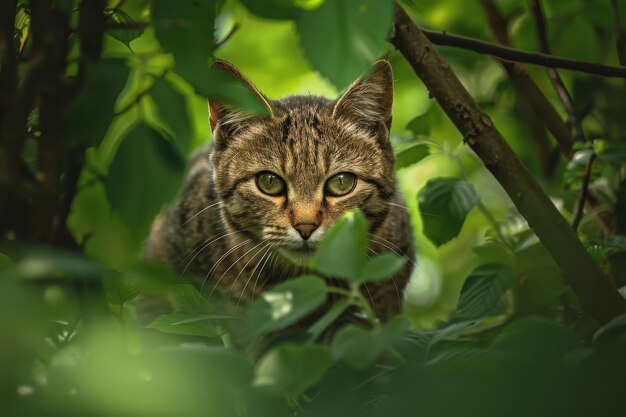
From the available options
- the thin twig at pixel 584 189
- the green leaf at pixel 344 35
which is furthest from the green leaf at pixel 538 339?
the thin twig at pixel 584 189

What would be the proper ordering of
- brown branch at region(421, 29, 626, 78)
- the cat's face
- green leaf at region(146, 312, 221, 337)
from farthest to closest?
1. the cat's face
2. brown branch at region(421, 29, 626, 78)
3. green leaf at region(146, 312, 221, 337)

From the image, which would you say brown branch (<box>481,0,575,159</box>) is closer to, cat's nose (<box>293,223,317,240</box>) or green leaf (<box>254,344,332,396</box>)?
cat's nose (<box>293,223,317,240</box>)

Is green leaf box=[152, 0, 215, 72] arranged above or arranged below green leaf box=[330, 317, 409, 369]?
above

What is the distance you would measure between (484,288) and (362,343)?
1.33 metres

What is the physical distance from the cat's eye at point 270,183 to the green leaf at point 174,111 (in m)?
1.94

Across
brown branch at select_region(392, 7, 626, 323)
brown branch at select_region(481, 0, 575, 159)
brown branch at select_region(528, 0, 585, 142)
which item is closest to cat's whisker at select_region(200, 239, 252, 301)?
brown branch at select_region(392, 7, 626, 323)

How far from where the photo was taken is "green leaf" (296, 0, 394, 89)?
1.20m

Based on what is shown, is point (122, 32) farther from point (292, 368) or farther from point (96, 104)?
point (292, 368)

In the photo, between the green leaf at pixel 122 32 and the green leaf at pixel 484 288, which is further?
the green leaf at pixel 484 288

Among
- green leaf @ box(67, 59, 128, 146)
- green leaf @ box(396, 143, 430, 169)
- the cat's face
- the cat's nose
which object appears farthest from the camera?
the cat's face

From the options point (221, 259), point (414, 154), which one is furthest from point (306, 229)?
point (414, 154)

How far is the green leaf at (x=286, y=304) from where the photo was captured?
104cm

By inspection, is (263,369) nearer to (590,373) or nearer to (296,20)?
(590,373)

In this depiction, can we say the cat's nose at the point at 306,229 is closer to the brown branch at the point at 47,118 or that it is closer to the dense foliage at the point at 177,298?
the dense foliage at the point at 177,298
